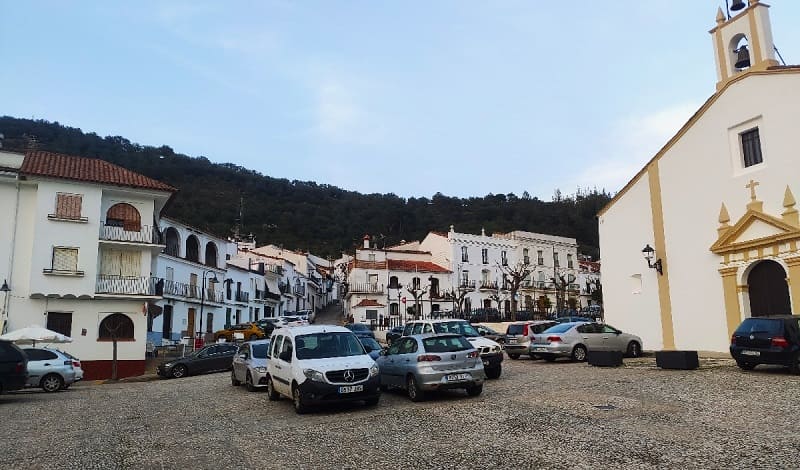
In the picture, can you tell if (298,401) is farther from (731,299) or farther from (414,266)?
(414,266)

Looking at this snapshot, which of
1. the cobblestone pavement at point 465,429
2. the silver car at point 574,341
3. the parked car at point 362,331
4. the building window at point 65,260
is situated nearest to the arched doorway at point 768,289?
the silver car at point 574,341

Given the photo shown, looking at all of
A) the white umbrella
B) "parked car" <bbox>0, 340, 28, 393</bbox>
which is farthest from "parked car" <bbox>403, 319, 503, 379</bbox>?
the white umbrella

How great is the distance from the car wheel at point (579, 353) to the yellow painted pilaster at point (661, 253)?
14.9 ft

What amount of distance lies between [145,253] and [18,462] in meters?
25.5

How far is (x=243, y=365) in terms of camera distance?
17.6 meters

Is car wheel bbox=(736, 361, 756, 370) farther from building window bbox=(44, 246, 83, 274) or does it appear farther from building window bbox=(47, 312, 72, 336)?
building window bbox=(47, 312, 72, 336)

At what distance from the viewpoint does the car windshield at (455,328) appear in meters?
17.7

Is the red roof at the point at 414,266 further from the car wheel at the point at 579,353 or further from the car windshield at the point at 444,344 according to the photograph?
the car windshield at the point at 444,344

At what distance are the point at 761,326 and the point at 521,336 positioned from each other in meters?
9.02

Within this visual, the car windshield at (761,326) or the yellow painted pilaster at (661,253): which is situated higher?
the yellow painted pilaster at (661,253)

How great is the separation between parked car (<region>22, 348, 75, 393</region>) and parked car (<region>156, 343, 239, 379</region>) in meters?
4.88

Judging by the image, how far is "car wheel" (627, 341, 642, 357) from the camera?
22.1m

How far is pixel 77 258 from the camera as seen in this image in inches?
1176

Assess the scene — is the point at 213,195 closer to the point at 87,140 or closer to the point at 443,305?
the point at 87,140
